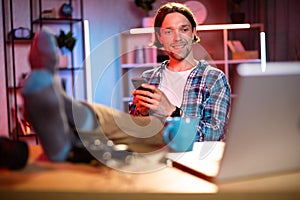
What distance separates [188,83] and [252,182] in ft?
2.81

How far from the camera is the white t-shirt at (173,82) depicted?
1.45m

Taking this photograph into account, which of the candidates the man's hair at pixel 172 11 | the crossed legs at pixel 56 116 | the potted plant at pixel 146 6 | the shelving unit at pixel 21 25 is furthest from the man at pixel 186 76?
the potted plant at pixel 146 6

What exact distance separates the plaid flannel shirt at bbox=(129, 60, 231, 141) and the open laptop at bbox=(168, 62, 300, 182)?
0.50m

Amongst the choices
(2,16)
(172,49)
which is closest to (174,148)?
(172,49)

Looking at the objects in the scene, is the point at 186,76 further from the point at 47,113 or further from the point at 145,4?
the point at 145,4

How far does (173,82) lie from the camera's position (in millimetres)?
1484

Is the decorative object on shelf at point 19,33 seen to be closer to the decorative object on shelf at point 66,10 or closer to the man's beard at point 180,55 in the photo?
the decorative object on shelf at point 66,10

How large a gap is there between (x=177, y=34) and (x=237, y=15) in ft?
7.20

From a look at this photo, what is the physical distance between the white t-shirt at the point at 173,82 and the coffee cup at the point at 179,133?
53cm

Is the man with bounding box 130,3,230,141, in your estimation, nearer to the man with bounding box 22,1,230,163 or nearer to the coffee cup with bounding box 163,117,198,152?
the coffee cup with bounding box 163,117,198,152

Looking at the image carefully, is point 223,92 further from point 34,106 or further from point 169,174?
point 34,106

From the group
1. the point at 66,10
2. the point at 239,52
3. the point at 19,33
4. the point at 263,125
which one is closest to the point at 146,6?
the point at 66,10

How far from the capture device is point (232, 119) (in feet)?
1.98

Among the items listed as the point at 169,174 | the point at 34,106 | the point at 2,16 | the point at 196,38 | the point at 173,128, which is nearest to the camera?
the point at 34,106
